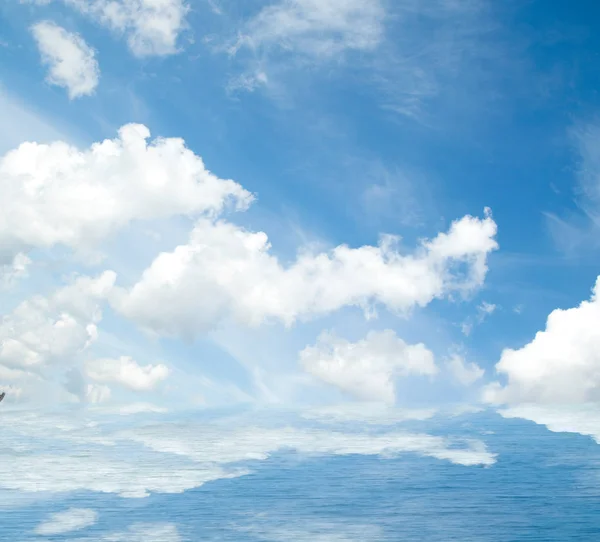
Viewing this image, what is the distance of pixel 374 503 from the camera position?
299 feet

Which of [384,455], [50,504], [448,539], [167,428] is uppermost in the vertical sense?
[167,428]

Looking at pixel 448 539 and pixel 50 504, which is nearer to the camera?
pixel 448 539

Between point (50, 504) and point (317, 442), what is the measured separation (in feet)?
177

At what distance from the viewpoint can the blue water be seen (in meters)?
81.4

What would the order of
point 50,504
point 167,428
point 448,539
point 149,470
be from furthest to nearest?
point 167,428 → point 149,470 → point 50,504 → point 448,539

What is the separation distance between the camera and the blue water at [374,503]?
81.4 meters

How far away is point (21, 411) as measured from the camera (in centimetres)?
17888

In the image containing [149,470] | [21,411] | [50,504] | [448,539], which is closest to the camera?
[448,539]

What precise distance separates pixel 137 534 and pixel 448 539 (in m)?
41.8

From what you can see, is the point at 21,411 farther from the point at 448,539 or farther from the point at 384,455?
the point at 448,539

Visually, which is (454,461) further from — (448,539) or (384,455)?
(448,539)

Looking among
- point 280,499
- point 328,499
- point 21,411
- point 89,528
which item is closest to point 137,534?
point 89,528

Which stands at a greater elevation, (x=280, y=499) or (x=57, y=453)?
(x=57, y=453)

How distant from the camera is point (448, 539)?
78.4 meters
